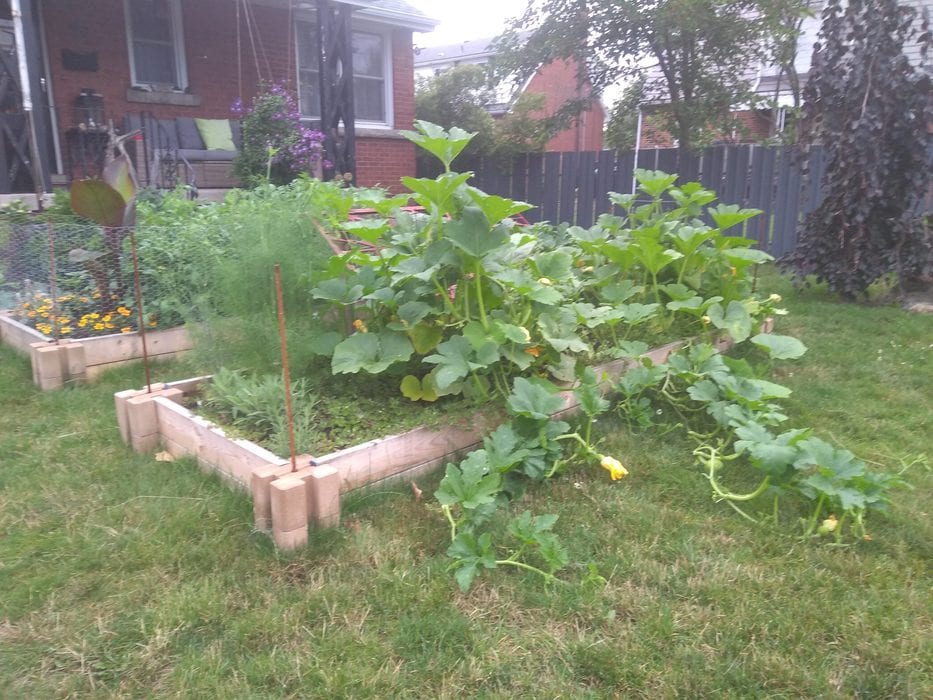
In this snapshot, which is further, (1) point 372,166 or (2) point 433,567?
(1) point 372,166

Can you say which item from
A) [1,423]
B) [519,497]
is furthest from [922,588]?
[1,423]

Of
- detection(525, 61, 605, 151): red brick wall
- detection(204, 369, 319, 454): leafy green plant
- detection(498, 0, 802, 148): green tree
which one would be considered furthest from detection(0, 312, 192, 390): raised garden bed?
detection(525, 61, 605, 151): red brick wall

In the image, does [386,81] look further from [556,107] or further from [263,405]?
[556,107]

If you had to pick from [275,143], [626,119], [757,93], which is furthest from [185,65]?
[757,93]

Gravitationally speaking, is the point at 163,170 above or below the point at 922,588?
above

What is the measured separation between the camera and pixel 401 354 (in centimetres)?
305

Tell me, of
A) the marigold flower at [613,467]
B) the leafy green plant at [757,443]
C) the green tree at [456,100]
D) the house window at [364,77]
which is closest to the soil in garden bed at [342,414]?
the marigold flower at [613,467]

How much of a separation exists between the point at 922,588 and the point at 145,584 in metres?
2.42

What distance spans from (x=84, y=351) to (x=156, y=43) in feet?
23.4

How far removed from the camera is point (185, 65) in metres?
9.81

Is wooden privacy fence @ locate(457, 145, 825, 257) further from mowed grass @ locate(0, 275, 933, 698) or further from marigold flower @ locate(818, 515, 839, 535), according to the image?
mowed grass @ locate(0, 275, 933, 698)

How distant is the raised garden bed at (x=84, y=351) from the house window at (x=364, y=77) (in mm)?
7722

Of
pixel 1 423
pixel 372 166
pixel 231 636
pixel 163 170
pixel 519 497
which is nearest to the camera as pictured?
pixel 231 636

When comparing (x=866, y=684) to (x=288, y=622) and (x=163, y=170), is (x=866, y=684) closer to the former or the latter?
(x=288, y=622)
